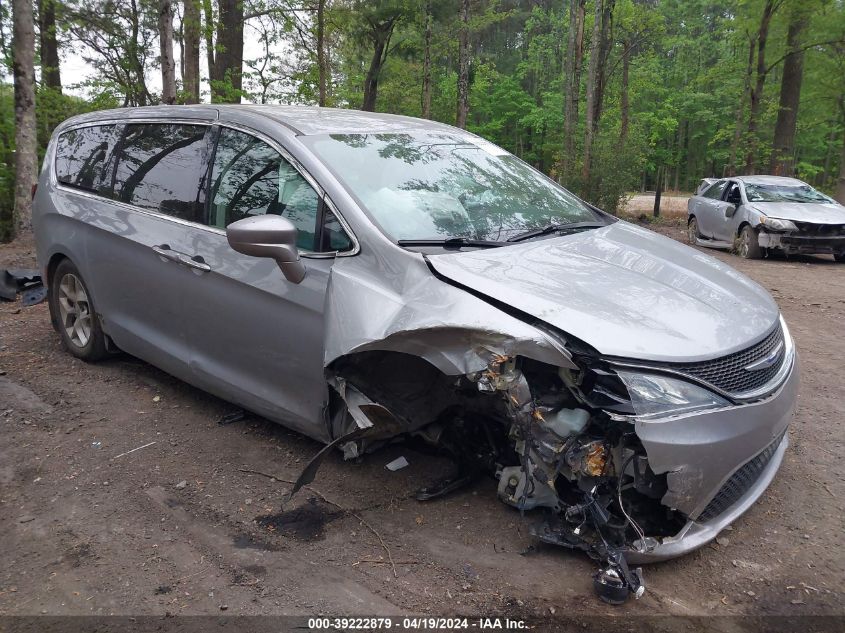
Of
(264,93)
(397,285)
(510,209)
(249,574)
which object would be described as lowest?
(249,574)

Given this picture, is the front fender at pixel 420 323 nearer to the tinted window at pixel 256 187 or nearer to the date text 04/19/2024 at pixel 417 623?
the tinted window at pixel 256 187

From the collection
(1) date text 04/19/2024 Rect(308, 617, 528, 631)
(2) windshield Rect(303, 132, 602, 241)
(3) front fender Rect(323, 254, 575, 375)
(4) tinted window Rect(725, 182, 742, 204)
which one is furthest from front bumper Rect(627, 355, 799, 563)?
(4) tinted window Rect(725, 182, 742, 204)

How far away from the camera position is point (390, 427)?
3094 millimetres

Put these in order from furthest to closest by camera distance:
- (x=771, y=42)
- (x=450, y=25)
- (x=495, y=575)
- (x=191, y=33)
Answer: (x=450, y=25) < (x=771, y=42) < (x=191, y=33) < (x=495, y=575)

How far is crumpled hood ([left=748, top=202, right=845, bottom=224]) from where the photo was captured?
35.9ft

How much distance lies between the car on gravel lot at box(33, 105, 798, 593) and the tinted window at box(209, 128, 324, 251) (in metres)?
0.01

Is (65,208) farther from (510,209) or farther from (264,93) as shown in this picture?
(264,93)

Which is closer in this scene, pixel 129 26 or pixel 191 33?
pixel 191 33

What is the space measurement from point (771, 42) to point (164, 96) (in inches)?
641

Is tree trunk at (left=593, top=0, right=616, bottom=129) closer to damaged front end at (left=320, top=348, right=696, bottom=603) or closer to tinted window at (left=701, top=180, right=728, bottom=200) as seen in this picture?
tinted window at (left=701, top=180, right=728, bottom=200)

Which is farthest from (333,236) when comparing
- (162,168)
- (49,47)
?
(49,47)

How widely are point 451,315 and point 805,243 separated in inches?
409

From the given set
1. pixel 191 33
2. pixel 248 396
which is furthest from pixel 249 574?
pixel 191 33

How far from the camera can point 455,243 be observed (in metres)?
3.16
